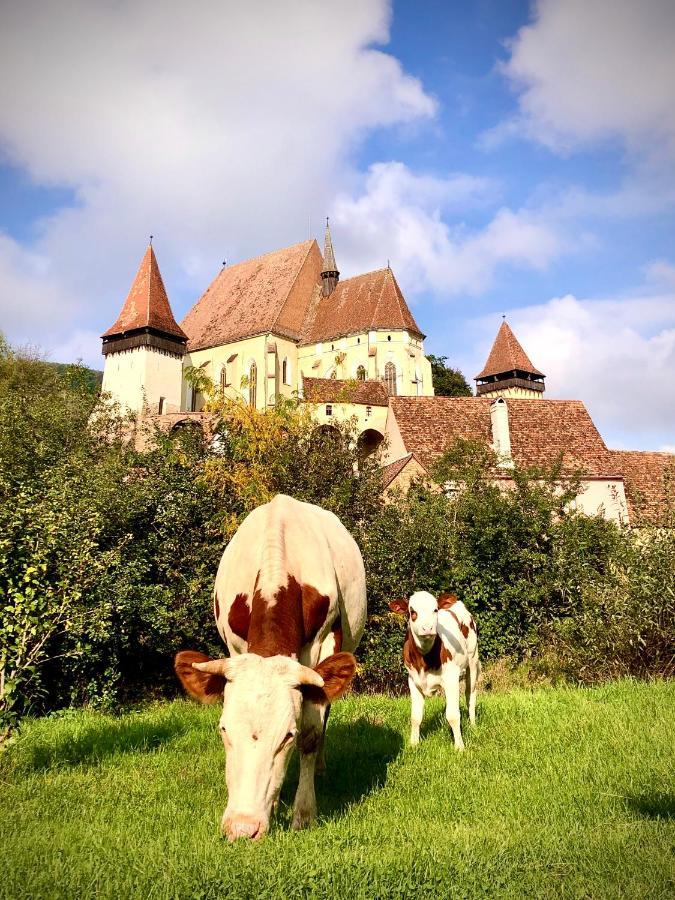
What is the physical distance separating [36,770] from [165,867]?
9.26 feet

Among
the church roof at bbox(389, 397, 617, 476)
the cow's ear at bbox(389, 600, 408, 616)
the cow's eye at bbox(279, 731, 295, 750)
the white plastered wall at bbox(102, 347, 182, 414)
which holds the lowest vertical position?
the cow's eye at bbox(279, 731, 295, 750)

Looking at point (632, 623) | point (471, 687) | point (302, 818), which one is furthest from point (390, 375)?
point (302, 818)

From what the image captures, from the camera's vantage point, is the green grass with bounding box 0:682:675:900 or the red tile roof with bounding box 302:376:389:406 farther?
the red tile roof with bounding box 302:376:389:406

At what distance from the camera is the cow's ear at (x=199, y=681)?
383cm

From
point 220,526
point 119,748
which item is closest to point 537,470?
point 220,526

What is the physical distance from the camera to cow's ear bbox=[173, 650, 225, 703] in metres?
3.83

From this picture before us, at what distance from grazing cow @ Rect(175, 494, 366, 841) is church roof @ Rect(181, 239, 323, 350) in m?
52.4

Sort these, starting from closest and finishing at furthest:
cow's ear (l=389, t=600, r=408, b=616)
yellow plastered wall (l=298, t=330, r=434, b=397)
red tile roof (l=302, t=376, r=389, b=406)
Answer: cow's ear (l=389, t=600, r=408, b=616) < red tile roof (l=302, t=376, r=389, b=406) < yellow plastered wall (l=298, t=330, r=434, b=397)

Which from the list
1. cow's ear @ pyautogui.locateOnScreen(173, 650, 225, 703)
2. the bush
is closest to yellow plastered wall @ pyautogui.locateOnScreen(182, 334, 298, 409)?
the bush

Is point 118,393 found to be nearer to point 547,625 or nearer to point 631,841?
point 547,625

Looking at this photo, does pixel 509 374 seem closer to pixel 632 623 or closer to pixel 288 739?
pixel 632 623

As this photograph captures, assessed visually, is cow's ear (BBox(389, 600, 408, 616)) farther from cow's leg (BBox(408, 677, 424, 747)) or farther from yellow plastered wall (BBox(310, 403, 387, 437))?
yellow plastered wall (BBox(310, 403, 387, 437))

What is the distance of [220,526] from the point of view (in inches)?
474

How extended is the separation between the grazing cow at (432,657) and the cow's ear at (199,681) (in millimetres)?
3202
